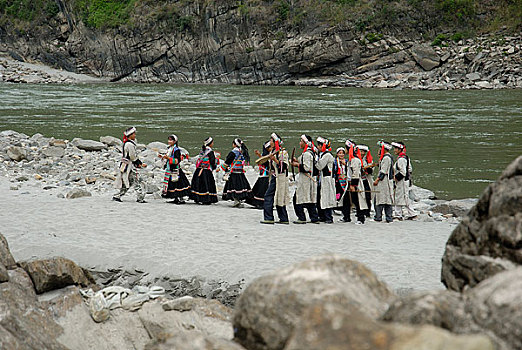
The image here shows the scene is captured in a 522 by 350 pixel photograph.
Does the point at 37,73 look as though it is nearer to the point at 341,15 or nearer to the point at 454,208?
the point at 341,15

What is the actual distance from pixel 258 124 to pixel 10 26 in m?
56.6

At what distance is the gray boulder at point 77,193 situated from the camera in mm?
11438

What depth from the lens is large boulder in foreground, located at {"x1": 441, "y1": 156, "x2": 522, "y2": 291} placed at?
3344mm

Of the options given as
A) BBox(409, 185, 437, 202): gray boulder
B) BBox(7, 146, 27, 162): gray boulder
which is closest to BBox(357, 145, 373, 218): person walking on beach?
BBox(409, 185, 437, 202): gray boulder

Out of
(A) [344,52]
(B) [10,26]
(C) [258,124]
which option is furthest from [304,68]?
(B) [10,26]

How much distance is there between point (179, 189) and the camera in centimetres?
1148

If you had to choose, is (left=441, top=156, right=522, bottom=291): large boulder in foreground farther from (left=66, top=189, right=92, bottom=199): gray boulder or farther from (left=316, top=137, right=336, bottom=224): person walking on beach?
(left=66, top=189, right=92, bottom=199): gray boulder

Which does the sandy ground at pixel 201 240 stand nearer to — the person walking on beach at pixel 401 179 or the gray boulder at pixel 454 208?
the person walking on beach at pixel 401 179

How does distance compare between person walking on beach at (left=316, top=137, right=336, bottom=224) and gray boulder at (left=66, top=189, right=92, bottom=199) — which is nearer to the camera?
person walking on beach at (left=316, top=137, right=336, bottom=224)

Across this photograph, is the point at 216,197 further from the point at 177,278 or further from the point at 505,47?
the point at 505,47

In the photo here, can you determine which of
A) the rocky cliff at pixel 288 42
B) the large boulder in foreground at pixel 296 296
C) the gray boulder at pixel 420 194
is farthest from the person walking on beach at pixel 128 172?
the rocky cliff at pixel 288 42

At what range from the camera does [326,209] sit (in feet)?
33.3

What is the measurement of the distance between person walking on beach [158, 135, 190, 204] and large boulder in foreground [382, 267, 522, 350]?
8.83 metres

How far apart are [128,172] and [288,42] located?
155 ft
